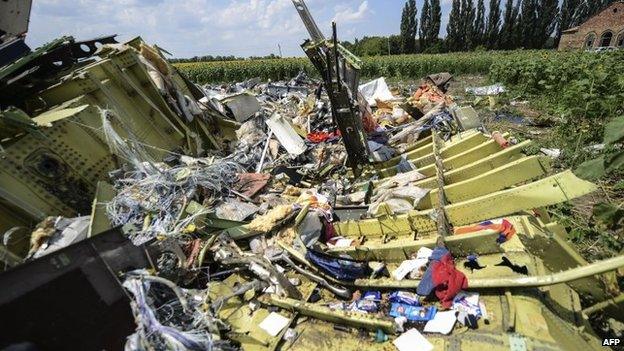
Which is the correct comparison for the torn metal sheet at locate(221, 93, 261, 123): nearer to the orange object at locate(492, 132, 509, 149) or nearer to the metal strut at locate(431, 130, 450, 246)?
the metal strut at locate(431, 130, 450, 246)

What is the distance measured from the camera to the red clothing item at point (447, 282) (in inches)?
107

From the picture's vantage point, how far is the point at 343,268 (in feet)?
10.6

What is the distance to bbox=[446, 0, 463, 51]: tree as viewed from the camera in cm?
4569

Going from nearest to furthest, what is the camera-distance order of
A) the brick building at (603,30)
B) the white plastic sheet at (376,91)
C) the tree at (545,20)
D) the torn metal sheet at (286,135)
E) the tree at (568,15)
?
the torn metal sheet at (286,135) → the white plastic sheet at (376,91) → the brick building at (603,30) → the tree at (545,20) → the tree at (568,15)

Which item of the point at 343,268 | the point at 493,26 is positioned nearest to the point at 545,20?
the point at 493,26

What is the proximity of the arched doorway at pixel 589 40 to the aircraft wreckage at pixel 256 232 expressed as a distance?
1482 inches

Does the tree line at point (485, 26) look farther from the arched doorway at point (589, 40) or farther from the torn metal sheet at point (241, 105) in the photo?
the torn metal sheet at point (241, 105)

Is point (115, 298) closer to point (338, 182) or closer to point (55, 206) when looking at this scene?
point (55, 206)

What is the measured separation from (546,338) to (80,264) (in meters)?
3.20

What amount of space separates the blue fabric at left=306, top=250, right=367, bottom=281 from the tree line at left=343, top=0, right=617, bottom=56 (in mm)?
44787

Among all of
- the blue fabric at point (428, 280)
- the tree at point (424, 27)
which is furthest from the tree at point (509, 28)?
the blue fabric at point (428, 280)

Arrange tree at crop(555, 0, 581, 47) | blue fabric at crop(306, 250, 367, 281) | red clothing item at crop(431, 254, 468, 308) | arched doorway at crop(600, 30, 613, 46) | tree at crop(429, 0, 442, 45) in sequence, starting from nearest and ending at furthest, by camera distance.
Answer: red clothing item at crop(431, 254, 468, 308) → blue fabric at crop(306, 250, 367, 281) → arched doorway at crop(600, 30, 613, 46) → tree at crop(555, 0, 581, 47) → tree at crop(429, 0, 442, 45)

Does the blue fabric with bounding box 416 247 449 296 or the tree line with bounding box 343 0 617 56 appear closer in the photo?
the blue fabric with bounding box 416 247 449 296

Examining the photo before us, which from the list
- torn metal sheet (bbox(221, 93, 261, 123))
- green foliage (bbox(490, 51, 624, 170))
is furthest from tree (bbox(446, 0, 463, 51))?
torn metal sheet (bbox(221, 93, 261, 123))
